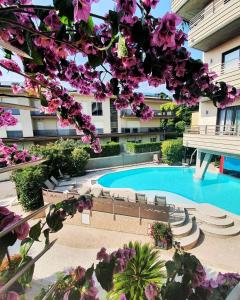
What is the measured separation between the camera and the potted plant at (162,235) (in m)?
6.93

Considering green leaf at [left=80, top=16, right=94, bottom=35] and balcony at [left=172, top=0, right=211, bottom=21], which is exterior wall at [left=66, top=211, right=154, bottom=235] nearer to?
green leaf at [left=80, top=16, right=94, bottom=35]

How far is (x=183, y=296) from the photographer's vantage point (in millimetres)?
1547

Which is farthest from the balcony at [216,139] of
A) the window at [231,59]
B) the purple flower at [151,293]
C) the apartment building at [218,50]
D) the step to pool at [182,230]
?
the purple flower at [151,293]

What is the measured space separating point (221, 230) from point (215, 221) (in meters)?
0.52

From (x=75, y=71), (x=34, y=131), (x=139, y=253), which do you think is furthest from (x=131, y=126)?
(x=75, y=71)

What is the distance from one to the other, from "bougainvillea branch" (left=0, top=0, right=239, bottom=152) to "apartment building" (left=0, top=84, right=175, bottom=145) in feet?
59.9

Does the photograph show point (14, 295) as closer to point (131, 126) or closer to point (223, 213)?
point (223, 213)

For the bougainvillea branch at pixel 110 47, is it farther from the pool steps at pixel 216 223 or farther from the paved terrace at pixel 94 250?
the pool steps at pixel 216 223

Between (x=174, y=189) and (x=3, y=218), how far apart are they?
559 inches

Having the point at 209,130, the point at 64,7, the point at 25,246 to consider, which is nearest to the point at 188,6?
the point at 209,130

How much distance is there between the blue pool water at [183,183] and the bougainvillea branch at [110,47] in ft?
35.7

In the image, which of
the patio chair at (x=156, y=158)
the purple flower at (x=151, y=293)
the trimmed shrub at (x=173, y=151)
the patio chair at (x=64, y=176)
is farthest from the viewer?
the patio chair at (x=156, y=158)

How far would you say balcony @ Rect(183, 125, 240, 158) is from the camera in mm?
9805

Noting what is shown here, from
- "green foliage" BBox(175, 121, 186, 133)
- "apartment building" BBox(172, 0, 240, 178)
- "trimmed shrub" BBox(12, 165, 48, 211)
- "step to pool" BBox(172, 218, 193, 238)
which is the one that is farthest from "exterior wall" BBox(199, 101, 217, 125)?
"green foliage" BBox(175, 121, 186, 133)
